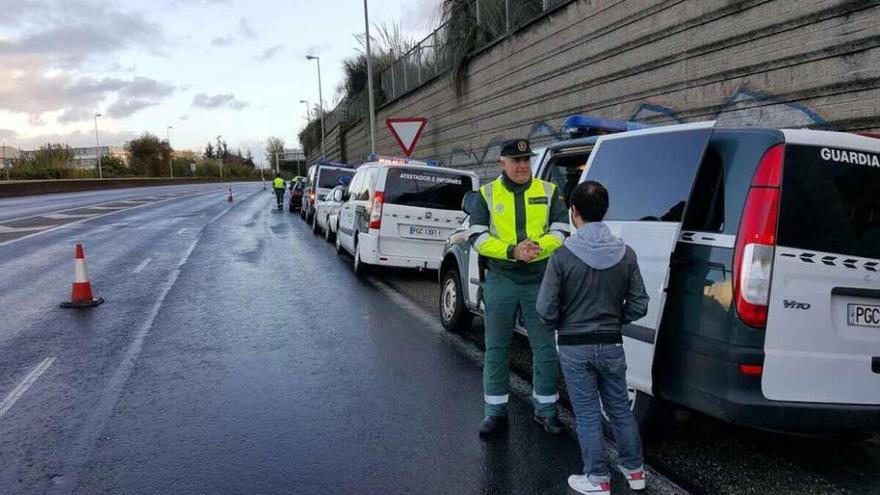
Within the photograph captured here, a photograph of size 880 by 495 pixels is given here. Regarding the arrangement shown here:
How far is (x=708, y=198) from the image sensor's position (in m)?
3.32

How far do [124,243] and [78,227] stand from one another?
489cm

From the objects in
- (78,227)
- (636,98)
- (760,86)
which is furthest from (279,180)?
(760,86)

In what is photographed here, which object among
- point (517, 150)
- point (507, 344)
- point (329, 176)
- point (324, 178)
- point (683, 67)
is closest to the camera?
point (517, 150)

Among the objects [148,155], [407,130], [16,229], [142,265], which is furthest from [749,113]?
[148,155]

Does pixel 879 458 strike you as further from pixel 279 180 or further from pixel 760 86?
pixel 279 180

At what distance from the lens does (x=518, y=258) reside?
12.3ft

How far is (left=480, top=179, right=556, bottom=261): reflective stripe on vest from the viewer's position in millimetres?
3924

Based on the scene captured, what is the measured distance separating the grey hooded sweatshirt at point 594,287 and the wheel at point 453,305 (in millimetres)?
3251

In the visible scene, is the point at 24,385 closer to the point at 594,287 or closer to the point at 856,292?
the point at 594,287

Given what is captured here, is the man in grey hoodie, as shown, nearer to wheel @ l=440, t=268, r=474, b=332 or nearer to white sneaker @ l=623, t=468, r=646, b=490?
white sneaker @ l=623, t=468, r=646, b=490

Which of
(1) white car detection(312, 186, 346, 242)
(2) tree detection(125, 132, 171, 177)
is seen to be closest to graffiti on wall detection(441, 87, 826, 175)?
(1) white car detection(312, 186, 346, 242)

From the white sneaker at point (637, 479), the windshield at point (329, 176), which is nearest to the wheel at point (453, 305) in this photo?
the white sneaker at point (637, 479)

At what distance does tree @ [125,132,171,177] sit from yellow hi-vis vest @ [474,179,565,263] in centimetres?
9874

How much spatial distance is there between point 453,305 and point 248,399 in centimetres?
255
